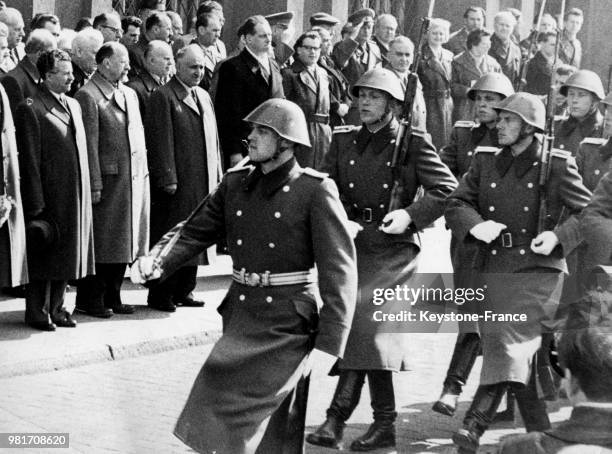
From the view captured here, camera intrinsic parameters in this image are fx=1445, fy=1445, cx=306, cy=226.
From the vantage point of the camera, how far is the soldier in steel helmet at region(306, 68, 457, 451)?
7805mm

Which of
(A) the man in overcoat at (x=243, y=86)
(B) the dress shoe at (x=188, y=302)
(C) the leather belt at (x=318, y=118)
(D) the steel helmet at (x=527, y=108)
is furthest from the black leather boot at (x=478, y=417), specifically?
(C) the leather belt at (x=318, y=118)

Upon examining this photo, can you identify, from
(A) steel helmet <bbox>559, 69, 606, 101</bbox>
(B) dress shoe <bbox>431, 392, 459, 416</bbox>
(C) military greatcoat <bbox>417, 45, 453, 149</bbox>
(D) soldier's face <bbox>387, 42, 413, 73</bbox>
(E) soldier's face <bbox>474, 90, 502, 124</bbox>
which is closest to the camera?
(B) dress shoe <bbox>431, 392, 459, 416</bbox>

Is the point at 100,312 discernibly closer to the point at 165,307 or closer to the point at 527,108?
the point at 165,307

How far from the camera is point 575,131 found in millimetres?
10602

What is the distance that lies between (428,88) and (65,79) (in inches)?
265

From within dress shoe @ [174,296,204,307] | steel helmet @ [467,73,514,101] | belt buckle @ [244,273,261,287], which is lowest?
dress shoe @ [174,296,204,307]

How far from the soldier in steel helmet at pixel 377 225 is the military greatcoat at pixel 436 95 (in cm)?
721

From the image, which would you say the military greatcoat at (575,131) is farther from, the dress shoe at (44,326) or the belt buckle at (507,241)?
the dress shoe at (44,326)

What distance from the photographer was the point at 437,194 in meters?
8.21

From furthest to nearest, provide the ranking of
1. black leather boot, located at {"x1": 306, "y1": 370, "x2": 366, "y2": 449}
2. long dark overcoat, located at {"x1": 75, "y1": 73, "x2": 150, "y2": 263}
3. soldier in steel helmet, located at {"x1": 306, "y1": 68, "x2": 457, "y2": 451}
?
long dark overcoat, located at {"x1": 75, "y1": 73, "x2": 150, "y2": 263}
soldier in steel helmet, located at {"x1": 306, "y1": 68, "x2": 457, "y2": 451}
black leather boot, located at {"x1": 306, "y1": 370, "x2": 366, "y2": 449}

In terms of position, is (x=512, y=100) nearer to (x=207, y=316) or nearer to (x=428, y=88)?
(x=207, y=316)

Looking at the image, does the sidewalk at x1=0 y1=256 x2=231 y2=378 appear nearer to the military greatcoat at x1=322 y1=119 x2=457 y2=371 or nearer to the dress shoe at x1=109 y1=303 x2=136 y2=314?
the dress shoe at x1=109 y1=303 x2=136 y2=314

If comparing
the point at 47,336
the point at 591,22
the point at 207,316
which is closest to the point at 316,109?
the point at 207,316

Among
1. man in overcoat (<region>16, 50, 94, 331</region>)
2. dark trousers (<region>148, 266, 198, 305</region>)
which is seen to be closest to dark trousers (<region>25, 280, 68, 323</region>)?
man in overcoat (<region>16, 50, 94, 331</region>)
